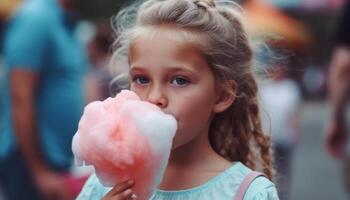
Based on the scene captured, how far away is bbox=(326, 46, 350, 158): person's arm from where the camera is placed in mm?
6293

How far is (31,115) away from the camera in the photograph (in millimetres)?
5773

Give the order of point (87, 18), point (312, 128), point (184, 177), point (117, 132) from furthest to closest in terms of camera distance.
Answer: point (87, 18)
point (312, 128)
point (184, 177)
point (117, 132)

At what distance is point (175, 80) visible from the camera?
118 inches

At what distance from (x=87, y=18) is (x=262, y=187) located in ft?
102

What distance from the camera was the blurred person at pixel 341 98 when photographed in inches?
248

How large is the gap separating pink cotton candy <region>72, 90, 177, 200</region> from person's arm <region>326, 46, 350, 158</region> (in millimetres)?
3485

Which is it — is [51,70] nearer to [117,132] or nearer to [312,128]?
[117,132]

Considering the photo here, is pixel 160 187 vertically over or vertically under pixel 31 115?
over

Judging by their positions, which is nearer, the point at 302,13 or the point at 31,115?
the point at 31,115

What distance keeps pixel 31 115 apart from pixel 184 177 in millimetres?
2768

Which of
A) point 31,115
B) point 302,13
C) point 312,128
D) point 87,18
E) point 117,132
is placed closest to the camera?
point 117,132

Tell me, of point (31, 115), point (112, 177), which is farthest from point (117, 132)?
point (31, 115)

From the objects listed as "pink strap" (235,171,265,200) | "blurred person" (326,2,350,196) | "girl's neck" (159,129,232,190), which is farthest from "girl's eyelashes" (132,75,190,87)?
"blurred person" (326,2,350,196)

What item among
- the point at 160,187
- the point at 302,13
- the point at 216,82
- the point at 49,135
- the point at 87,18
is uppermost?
the point at 216,82
